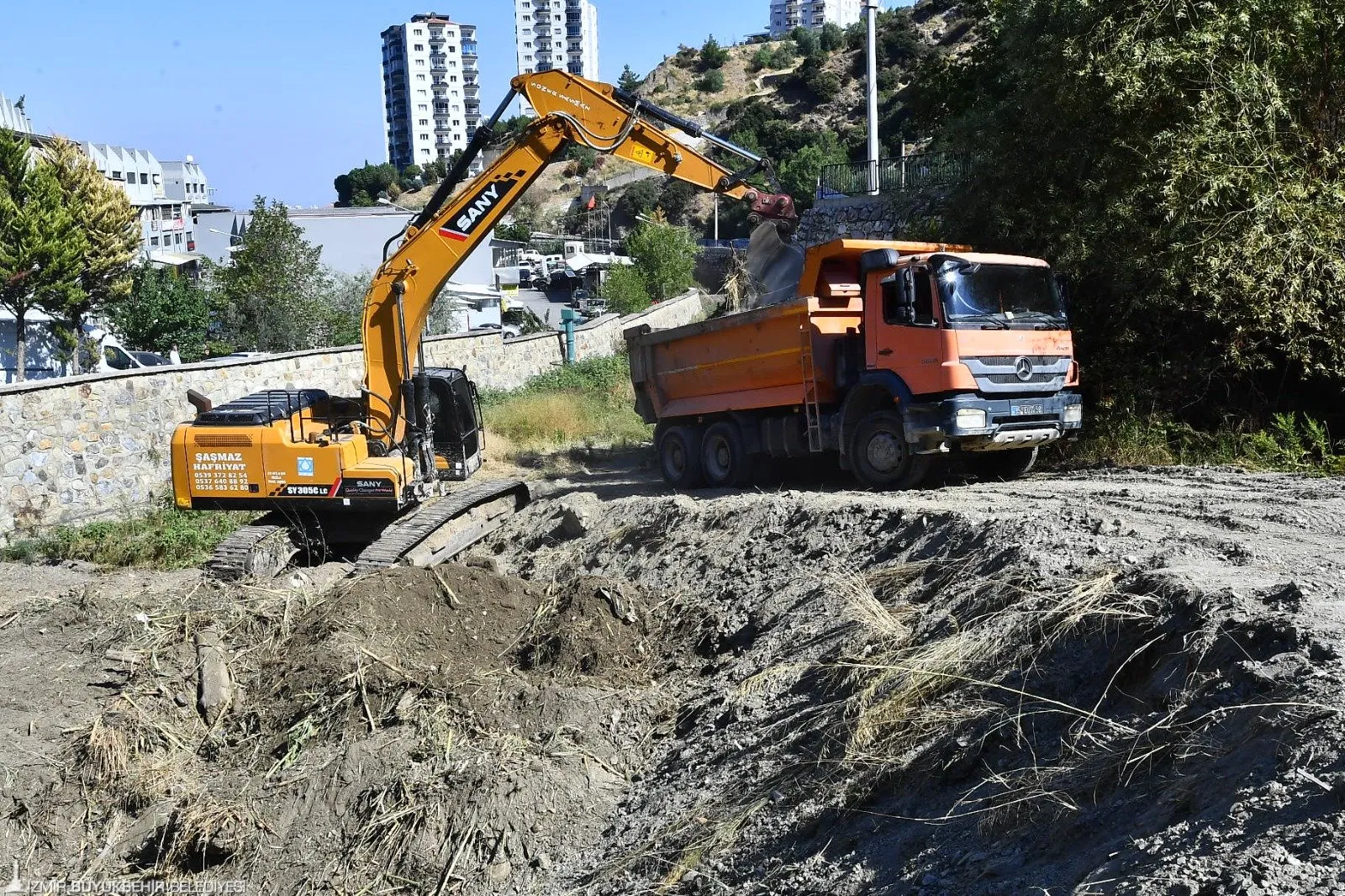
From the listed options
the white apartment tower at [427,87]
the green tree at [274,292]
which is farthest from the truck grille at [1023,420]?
the white apartment tower at [427,87]

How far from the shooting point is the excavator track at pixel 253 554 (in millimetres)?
10539

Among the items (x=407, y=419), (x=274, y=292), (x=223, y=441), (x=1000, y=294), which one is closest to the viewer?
(x=223, y=441)

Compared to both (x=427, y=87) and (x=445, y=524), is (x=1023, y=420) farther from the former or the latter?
(x=427, y=87)

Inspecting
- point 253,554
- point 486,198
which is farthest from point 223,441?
point 486,198

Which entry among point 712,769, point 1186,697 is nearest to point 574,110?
point 712,769

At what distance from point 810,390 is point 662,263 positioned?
37037 millimetres

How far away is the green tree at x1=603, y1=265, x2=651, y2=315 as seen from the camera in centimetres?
4356

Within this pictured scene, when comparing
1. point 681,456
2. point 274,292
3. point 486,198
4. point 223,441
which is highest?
point 274,292

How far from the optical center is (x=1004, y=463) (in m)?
12.3

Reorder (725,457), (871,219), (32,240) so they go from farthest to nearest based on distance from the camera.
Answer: (32,240) → (871,219) → (725,457)

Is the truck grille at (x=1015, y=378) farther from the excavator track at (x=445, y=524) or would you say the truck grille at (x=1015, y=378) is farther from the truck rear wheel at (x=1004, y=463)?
the excavator track at (x=445, y=524)

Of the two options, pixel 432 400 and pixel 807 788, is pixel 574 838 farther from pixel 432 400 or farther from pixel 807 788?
pixel 432 400

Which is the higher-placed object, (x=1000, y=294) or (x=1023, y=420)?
(x=1000, y=294)

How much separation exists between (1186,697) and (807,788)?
1.72 metres
